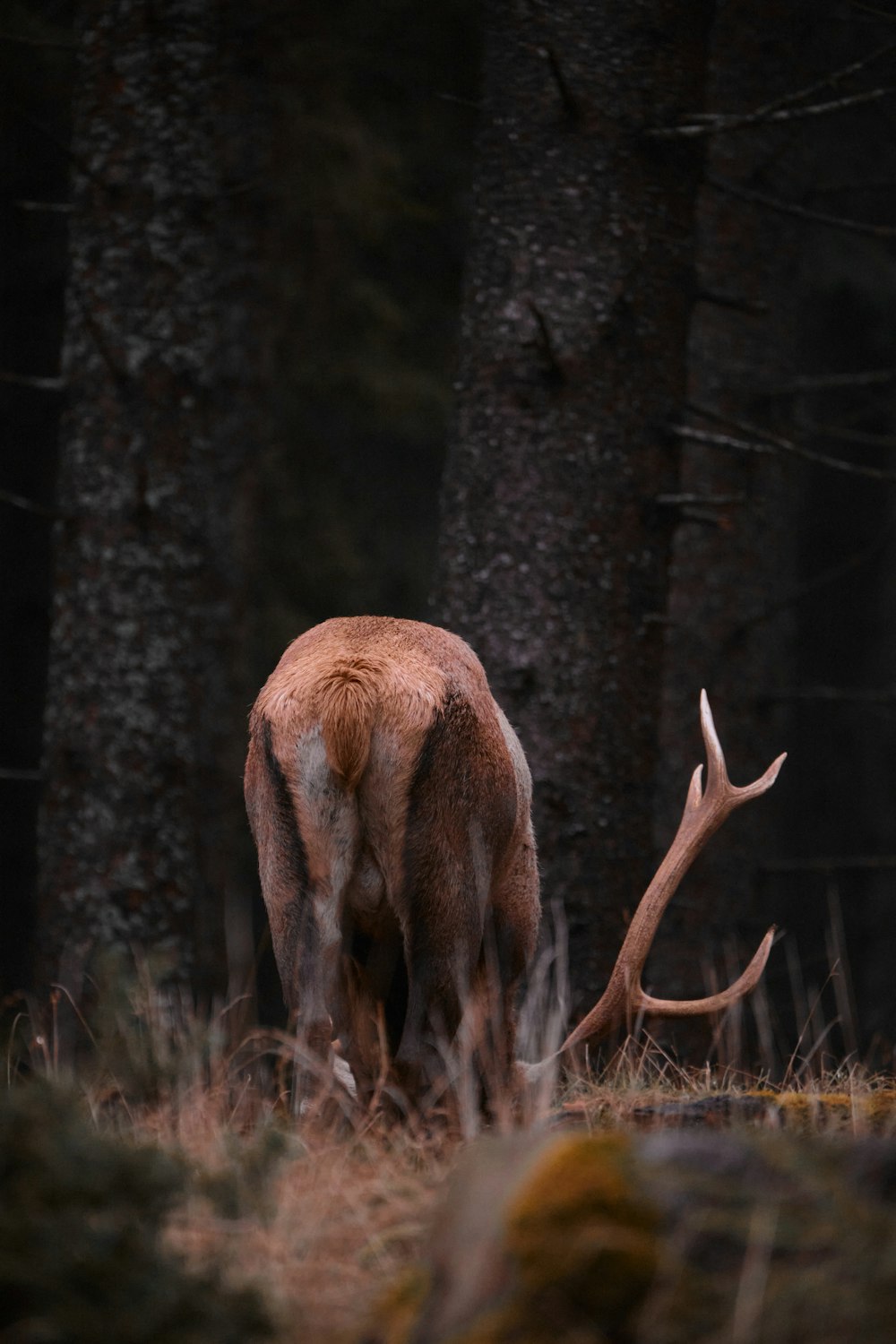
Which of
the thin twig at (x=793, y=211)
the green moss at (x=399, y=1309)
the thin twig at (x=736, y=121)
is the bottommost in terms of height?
the green moss at (x=399, y=1309)

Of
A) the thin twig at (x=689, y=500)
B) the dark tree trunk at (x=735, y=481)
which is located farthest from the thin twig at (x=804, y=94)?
the dark tree trunk at (x=735, y=481)

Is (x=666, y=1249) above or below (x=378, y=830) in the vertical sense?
below

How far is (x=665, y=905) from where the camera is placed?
14.8ft

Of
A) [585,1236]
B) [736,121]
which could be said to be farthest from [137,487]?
[585,1236]

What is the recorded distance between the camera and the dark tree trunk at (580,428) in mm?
5539

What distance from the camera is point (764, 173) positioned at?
9.02 m

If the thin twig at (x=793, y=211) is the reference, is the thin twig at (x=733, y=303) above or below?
below

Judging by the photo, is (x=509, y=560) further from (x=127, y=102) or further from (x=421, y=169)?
(x=421, y=169)

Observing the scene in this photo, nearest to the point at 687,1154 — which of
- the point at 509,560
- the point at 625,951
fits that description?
the point at 625,951

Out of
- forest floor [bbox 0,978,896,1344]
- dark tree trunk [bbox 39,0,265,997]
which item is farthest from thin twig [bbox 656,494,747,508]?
dark tree trunk [bbox 39,0,265,997]

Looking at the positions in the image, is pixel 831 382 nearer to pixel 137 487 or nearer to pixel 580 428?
pixel 580 428

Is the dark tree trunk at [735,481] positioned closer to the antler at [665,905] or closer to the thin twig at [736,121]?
the thin twig at [736,121]

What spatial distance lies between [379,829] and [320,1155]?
928 mm

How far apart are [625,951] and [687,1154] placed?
235 centimetres
